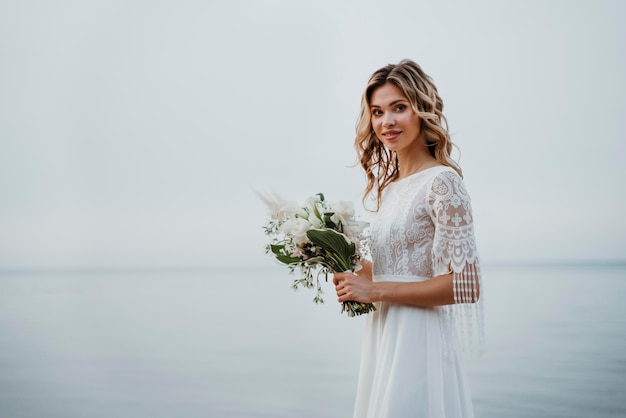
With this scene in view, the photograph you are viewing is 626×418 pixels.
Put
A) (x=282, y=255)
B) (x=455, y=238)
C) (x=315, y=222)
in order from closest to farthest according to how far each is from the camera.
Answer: (x=455, y=238) → (x=315, y=222) → (x=282, y=255)

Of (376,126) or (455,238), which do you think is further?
(376,126)

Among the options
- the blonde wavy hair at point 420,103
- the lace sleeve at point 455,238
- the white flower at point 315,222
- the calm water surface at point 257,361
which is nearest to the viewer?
the lace sleeve at point 455,238

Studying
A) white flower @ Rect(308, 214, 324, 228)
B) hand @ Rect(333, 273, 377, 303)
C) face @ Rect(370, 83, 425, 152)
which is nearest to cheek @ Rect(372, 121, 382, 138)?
face @ Rect(370, 83, 425, 152)

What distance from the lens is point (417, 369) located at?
1.80m

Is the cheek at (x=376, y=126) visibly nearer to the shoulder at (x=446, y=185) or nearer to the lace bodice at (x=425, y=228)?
the lace bodice at (x=425, y=228)

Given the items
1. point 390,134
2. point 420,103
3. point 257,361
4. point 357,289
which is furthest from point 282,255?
point 257,361

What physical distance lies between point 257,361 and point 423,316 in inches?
201

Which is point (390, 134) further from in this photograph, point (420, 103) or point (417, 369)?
point (417, 369)

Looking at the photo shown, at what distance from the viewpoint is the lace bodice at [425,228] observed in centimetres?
177

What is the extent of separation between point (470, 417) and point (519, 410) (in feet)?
11.2

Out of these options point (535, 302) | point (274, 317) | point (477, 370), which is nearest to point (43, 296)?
point (274, 317)

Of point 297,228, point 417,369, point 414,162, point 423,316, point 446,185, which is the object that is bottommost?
point 417,369

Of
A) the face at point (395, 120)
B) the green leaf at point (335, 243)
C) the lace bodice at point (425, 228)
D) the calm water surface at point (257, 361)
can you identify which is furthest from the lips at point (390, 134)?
the calm water surface at point (257, 361)

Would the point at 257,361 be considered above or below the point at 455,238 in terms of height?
below
